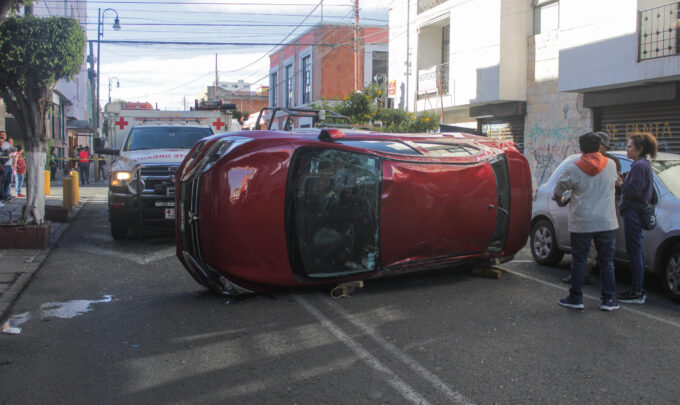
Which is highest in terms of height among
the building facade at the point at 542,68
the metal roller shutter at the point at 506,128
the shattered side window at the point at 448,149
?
the building facade at the point at 542,68

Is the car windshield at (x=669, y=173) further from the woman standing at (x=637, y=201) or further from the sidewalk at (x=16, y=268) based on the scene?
the sidewalk at (x=16, y=268)

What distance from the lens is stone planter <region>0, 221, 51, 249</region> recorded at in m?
8.73

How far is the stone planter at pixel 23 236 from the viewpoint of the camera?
8.73 m

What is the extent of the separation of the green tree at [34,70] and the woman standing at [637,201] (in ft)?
26.9

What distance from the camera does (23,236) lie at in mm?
8812

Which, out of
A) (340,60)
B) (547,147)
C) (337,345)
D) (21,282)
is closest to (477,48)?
(547,147)

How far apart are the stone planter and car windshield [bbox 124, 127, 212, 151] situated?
2562 millimetres

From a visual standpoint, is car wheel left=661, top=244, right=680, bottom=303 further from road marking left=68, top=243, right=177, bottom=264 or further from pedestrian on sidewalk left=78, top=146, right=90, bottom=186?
pedestrian on sidewalk left=78, top=146, right=90, bottom=186

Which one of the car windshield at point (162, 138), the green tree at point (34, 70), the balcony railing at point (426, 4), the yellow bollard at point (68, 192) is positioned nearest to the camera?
the green tree at point (34, 70)

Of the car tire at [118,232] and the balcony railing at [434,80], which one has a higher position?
the balcony railing at [434,80]

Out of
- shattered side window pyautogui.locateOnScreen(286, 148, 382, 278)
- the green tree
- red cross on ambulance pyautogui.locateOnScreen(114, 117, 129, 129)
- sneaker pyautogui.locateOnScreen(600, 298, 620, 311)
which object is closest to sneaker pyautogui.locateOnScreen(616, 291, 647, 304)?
sneaker pyautogui.locateOnScreen(600, 298, 620, 311)

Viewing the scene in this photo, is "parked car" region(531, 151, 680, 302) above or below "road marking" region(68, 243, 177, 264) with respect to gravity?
above

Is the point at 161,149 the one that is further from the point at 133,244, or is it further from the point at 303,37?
the point at 303,37

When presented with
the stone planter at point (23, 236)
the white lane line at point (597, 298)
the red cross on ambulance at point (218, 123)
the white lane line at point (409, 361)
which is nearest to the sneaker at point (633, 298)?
the white lane line at point (597, 298)
